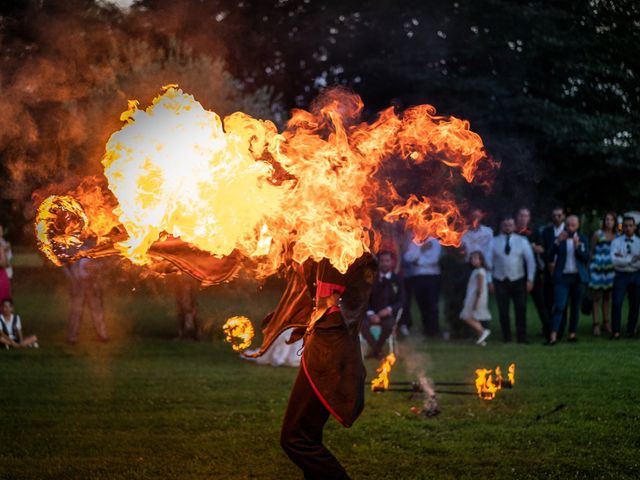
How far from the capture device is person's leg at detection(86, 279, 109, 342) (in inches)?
639

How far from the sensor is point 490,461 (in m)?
7.80

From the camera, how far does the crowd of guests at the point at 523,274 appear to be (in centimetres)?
1620

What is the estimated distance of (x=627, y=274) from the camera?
54.3 ft

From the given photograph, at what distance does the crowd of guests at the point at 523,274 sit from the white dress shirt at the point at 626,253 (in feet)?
0.06

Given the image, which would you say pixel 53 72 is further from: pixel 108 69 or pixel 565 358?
pixel 565 358

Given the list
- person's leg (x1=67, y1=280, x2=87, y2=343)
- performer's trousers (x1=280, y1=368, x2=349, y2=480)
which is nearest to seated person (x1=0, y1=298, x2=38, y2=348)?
person's leg (x1=67, y1=280, x2=87, y2=343)

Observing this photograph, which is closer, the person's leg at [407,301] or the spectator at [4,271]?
the spectator at [4,271]

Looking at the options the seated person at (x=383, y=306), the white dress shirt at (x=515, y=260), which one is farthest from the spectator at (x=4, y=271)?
the white dress shirt at (x=515, y=260)

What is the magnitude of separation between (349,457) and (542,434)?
2.08m

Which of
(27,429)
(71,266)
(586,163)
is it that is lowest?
(27,429)

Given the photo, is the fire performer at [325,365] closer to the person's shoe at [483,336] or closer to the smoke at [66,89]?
the person's shoe at [483,336]

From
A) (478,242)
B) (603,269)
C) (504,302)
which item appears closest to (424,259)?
(478,242)

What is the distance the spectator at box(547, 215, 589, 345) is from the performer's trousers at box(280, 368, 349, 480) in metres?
11.0

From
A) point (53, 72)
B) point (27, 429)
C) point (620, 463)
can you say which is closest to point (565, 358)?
point (620, 463)
